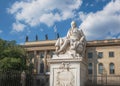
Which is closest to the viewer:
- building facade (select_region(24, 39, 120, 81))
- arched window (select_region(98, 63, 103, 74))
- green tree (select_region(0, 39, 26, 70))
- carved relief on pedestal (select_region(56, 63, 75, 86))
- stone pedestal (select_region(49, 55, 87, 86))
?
stone pedestal (select_region(49, 55, 87, 86))

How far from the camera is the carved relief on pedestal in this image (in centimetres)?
1416

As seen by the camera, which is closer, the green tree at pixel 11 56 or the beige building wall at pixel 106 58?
the green tree at pixel 11 56

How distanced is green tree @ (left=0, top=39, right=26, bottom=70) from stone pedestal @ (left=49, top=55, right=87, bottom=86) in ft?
95.1

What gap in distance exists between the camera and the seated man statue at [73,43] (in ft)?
47.1

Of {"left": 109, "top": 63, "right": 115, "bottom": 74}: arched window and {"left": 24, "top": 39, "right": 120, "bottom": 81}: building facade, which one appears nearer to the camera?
{"left": 24, "top": 39, "right": 120, "bottom": 81}: building facade

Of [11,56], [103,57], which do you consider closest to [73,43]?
[11,56]

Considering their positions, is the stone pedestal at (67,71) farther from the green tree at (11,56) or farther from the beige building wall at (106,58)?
the beige building wall at (106,58)

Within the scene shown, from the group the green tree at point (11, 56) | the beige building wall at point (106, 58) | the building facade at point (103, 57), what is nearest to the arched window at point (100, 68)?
the building facade at point (103, 57)

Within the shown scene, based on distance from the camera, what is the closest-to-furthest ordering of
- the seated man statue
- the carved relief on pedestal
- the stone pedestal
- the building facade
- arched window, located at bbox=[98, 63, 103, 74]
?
1. the stone pedestal
2. the carved relief on pedestal
3. the seated man statue
4. the building facade
5. arched window, located at bbox=[98, 63, 103, 74]

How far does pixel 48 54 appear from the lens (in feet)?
231

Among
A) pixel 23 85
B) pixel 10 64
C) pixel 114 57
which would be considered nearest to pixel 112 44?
pixel 114 57

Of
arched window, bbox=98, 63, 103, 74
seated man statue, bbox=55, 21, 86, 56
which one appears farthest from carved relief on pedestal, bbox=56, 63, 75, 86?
arched window, bbox=98, 63, 103, 74

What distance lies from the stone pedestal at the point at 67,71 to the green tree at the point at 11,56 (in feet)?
95.1

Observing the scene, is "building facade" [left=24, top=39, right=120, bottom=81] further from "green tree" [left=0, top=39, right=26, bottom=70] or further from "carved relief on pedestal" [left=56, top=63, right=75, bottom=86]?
"carved relief on pedestal" [left=56, top=63, right=75, bottom=86]
